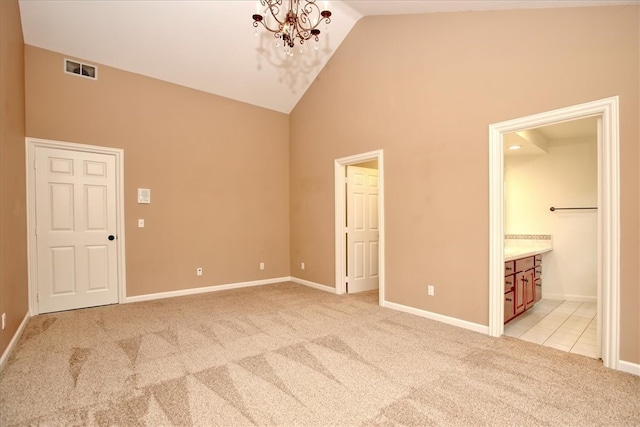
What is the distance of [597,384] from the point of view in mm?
2207

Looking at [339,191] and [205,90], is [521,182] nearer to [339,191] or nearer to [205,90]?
[339,191]

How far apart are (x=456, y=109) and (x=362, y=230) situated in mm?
2436

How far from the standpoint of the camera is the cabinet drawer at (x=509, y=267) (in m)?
3.46

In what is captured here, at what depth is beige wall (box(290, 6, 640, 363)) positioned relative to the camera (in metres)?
2.37

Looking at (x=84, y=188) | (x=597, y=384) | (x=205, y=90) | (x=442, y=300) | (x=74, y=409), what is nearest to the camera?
(x=74, y=409)

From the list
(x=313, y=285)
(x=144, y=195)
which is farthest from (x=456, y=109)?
(x=144, y=195)

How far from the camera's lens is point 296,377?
2318 millimetres

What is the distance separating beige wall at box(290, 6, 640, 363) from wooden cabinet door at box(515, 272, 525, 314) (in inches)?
31.8

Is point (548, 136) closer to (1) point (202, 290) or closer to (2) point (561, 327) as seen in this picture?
(2) point (561, 327)

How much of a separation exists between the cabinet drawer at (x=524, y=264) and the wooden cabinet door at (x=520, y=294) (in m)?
0.07

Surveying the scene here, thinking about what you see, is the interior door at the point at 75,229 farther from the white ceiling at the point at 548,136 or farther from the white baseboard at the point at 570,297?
the white baseboard at the point at 570,297

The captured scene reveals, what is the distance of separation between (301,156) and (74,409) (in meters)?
4.63

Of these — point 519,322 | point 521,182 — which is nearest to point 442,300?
point 519,322

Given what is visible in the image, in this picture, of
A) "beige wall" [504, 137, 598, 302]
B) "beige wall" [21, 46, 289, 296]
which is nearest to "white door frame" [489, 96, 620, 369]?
"beige wall" [504, 137, 598, 302]
